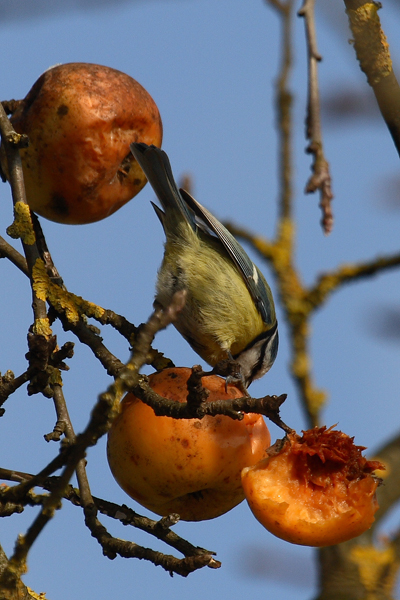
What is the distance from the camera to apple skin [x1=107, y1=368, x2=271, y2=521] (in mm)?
2424

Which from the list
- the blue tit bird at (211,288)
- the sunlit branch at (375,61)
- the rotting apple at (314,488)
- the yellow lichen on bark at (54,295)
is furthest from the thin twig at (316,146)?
the blue tit bird at (211,288)

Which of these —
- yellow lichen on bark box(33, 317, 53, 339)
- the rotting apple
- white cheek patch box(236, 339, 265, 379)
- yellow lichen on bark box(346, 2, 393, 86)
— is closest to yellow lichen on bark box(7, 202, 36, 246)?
yellow lichen on bark box(33, 317, 53, 339)

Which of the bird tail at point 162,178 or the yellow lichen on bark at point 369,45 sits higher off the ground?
the bird tail at point 162,178

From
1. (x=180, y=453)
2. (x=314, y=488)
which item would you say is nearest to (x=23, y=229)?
(x=180, y=453)

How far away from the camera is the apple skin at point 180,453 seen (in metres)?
2.42

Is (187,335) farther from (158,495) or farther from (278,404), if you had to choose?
(278,404)

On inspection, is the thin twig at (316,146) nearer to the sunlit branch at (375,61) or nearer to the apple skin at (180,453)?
the sunlit branch at (375,61)

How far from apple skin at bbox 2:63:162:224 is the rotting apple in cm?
137

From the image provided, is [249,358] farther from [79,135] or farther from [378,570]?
[378,570]

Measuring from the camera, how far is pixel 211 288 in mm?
3875

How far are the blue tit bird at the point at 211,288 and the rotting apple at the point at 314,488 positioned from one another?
1325mm

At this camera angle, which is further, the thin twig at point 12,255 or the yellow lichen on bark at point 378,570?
the thin twig at point 12,255

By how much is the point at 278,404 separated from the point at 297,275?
158 centimetres

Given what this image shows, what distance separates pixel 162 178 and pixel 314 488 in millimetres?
1847
